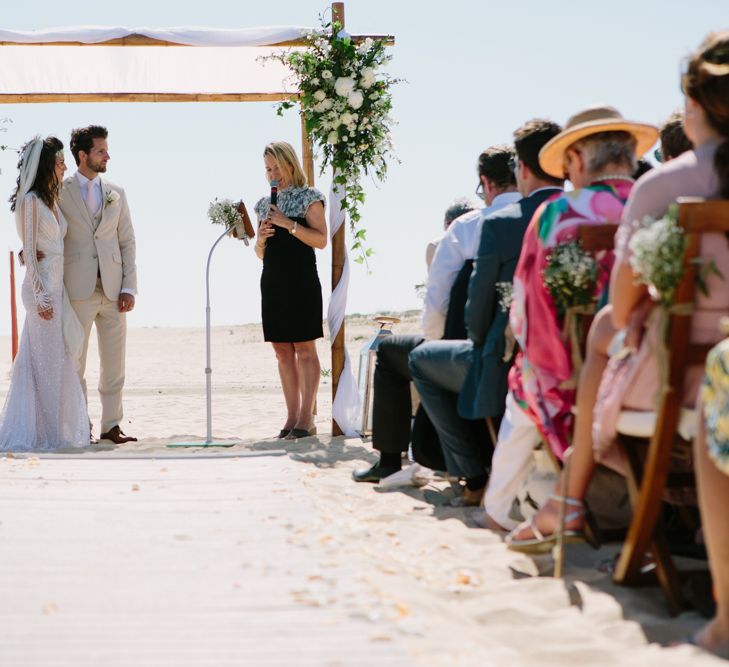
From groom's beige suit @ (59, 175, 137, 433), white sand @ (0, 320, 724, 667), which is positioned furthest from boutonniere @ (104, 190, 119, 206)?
white sand @ (0, 320, 724, 667)

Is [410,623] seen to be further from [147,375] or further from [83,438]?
[147,375]

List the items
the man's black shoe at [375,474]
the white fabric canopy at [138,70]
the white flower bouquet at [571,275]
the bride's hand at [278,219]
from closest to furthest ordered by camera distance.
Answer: the white flower bouquet at [571,275] → the man's black shoe at [375,474] → the bride's hand at [278,219] → the white fabric canopy at [138,70]

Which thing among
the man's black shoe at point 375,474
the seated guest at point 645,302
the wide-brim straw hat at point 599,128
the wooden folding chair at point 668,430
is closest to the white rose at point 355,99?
the man's black shoe at point 375,474

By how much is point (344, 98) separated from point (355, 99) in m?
0.10

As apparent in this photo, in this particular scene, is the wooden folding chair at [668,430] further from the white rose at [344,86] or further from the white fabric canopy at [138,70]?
the white fabric canopy at [138,70]

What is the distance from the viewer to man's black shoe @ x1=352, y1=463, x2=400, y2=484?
588 cm

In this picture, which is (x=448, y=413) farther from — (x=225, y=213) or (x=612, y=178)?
(x=225, y=213)

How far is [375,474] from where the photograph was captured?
19.4ft

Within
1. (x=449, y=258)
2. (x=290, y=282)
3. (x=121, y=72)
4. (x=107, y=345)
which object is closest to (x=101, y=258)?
(x=107, y=345)

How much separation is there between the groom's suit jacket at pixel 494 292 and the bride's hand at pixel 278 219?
3119 mm

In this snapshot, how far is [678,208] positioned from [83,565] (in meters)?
2.34

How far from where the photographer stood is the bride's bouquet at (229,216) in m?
7.96

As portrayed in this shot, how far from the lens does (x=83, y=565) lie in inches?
152

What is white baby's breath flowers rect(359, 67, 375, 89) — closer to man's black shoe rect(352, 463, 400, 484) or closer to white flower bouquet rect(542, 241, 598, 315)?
man's black shoe rect(352, 463, 400, 484)
